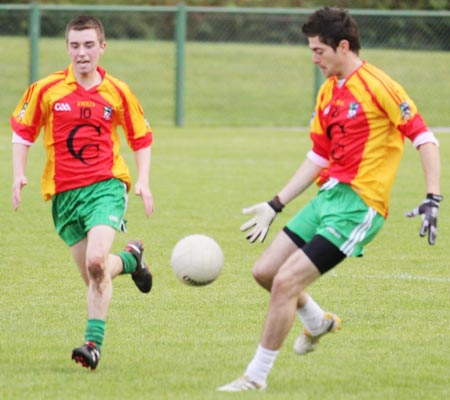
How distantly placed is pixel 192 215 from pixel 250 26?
894 inches

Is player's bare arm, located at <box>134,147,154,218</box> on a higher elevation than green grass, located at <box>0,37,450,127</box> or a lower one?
higher

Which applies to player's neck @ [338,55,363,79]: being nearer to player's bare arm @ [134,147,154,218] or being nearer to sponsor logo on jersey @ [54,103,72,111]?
player's bare arm @ [134,147,154,218]

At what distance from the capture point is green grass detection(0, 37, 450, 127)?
29.4 m

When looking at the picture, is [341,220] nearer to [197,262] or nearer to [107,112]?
[197,262]

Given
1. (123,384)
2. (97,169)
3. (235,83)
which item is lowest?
(235,83)

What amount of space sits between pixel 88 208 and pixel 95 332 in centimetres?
83

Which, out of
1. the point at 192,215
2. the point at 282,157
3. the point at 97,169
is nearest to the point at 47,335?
the point at 97,169

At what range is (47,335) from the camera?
7973 millimetres

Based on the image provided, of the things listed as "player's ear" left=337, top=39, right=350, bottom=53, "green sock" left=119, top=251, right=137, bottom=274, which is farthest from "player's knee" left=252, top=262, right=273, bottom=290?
"green sock" left=119, top=251, right=137, bottom=274

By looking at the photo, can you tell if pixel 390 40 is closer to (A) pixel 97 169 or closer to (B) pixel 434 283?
(B) pixel 434 283

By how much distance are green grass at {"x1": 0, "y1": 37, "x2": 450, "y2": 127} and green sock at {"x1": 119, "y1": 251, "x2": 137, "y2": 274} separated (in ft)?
63.3

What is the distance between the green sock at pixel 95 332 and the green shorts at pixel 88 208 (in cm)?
60

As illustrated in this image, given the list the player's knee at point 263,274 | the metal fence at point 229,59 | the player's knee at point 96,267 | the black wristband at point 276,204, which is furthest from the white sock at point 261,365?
the metal fence at point 229,59

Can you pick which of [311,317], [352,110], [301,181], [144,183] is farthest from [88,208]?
[352,110]
